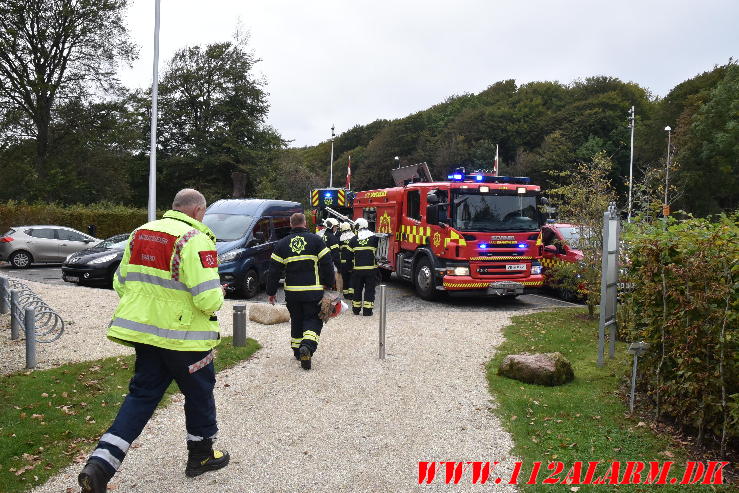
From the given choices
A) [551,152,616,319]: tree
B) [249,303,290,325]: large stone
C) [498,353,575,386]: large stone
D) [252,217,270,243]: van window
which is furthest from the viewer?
[252,217,270,243]: van window

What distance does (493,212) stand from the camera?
12562 millimetres

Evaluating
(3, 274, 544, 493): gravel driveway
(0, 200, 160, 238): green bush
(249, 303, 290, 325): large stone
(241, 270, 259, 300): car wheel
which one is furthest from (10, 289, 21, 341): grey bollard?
(0, 200, 160, 238): green bush

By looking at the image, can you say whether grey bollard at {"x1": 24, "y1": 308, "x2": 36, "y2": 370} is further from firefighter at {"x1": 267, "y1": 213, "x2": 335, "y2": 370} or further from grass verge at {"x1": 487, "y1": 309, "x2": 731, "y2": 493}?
grass verge at {"x1": 487, "y1": 309, "x2": 731, "y2": 493}

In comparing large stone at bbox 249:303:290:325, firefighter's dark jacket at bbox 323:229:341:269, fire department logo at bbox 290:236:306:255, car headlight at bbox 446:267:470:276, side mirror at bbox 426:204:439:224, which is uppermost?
side mirror at bbox 426:204:439:224

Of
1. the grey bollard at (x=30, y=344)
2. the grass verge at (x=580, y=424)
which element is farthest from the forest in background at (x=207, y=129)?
the grey bollard at (x=30, y=344)

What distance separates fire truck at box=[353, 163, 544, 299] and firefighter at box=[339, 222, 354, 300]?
5.33 ft

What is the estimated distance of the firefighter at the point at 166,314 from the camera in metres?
3.97

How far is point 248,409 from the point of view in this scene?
Result: 583 cm

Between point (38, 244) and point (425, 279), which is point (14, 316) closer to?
point (425, 279)

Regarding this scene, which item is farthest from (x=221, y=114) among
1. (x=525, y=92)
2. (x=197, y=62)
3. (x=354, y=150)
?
(x=354, y=150)

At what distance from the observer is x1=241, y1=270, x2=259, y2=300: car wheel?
13312 millimetres

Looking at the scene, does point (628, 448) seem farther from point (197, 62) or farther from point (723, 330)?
point (197, 62)

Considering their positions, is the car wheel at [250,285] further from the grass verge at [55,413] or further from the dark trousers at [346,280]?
the grass verge at [55,413]

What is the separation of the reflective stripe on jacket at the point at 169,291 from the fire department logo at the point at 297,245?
3.29m
